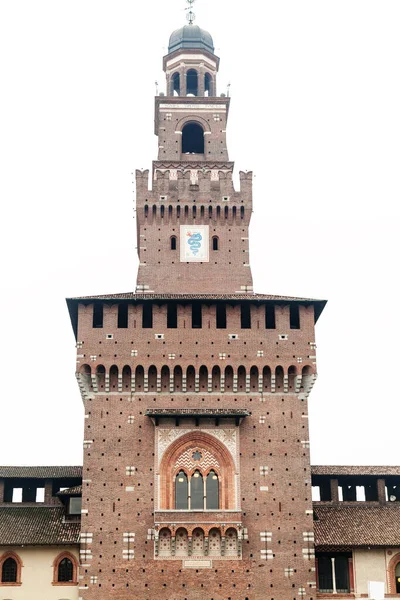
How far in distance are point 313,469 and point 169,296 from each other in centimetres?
1189

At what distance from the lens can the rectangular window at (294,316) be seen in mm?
43469

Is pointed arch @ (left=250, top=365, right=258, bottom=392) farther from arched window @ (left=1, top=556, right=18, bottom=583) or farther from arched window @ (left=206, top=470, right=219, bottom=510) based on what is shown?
arched window @ (left=1, top=556, right=18, bottom=583)

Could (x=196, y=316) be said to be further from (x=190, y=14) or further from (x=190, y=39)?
(x=190, y=14)

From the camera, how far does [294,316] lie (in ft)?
144

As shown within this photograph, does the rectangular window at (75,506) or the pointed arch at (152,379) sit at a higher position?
the pointed arch at (152,379)

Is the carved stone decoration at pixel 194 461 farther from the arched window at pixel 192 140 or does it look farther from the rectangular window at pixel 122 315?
the arched window at pixel 192 140

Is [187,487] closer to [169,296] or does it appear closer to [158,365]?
[158,365]

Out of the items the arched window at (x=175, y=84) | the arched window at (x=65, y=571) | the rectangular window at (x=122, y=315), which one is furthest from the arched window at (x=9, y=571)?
the arched window at (x=175, y=84)

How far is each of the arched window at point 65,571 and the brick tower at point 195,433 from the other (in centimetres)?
478

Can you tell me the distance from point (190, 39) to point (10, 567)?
102 ft

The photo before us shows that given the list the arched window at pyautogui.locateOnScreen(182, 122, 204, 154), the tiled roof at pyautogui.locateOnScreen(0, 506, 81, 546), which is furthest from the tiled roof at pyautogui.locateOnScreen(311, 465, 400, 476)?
the arched window at pyautogui.locateOnScreen(182, 122, 204, 154)

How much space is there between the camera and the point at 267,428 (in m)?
41.3

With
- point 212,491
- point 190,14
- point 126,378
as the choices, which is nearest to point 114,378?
point 126,378

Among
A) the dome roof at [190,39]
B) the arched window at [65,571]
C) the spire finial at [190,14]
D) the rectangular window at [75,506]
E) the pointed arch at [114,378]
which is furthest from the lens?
the spire finial at [190,14]
